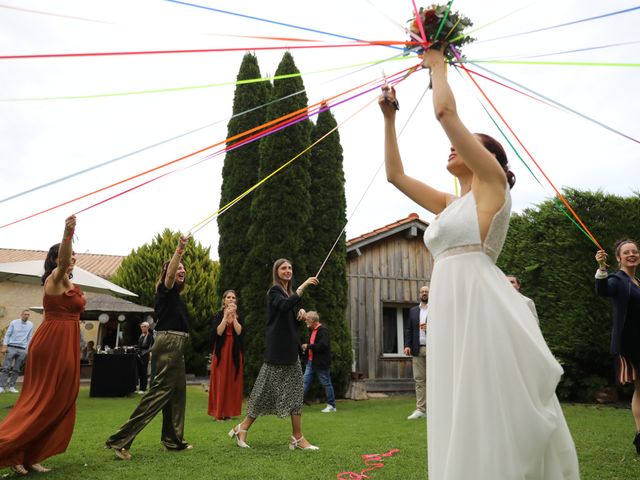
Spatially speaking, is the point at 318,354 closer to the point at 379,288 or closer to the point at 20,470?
the point at 379,288

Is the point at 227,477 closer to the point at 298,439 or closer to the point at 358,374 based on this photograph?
the point at 298,439

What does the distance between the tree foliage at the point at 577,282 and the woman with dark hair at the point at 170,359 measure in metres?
7.35

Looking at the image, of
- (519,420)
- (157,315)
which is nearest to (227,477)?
(157,315)

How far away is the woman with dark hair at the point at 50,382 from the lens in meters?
4.18

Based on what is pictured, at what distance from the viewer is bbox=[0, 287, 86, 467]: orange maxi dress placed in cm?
418

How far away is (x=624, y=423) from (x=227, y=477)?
19.3 feet

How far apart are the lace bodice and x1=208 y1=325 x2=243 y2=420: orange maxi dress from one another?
21.6 ft

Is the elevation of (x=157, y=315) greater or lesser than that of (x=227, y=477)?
greater

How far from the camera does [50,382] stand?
4469 mm

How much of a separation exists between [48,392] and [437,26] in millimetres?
4158

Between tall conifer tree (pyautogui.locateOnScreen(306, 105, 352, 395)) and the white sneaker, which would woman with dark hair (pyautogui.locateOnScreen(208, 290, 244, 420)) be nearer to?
the white sneaker

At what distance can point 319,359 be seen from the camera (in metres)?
10.4

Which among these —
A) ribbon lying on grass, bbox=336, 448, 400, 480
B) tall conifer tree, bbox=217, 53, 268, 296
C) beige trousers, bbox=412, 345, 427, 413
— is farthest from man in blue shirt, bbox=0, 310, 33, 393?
ribbon lying on grass, bbox=336, 448, 400, 480

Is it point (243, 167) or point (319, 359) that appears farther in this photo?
point (243, 167)
